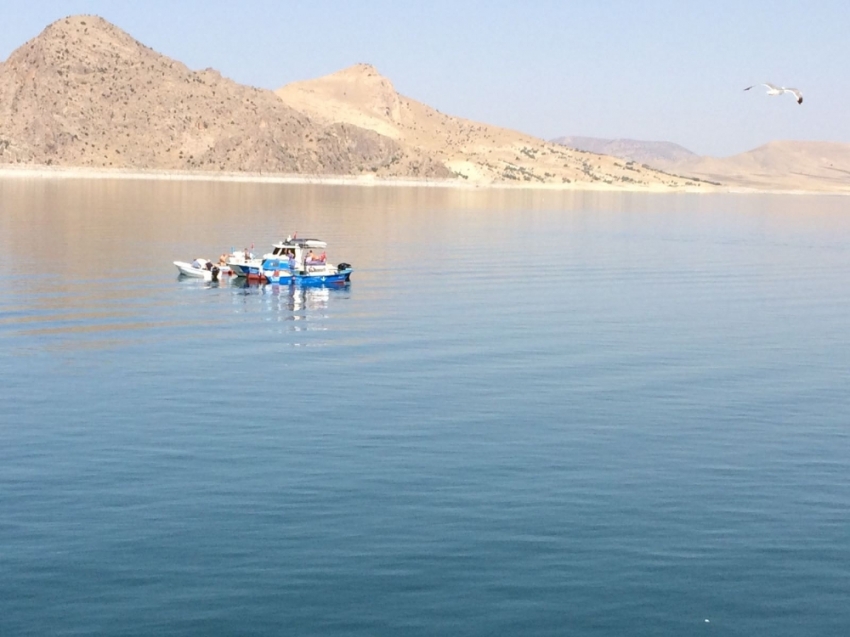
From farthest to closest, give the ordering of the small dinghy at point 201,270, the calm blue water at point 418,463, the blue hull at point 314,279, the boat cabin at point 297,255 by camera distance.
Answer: the boat cabin at point 297,255
the small dinghy at point 201,270
the blue hull at point 314,279
the calm blue water at point 418,463

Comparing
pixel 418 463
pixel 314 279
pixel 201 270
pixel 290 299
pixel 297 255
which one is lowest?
pixel 418 463

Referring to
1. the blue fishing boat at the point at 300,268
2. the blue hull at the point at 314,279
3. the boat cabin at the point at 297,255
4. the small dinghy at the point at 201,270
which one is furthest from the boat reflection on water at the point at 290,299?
the boat cabin at the point at 297,255

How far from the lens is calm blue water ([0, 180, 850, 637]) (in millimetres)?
23094

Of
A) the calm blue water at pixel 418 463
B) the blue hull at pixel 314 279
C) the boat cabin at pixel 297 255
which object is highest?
the boat cabin at pixel 297 255

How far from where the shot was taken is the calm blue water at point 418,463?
23094 mm

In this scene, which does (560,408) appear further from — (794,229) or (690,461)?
(794,229)

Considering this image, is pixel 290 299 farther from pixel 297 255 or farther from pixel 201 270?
pixel 297 255

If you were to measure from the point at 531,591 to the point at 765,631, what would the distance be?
4508mm

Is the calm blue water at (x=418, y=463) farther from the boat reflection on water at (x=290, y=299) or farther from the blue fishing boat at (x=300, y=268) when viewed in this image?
the blue fishing boat at (x=300, y=268)

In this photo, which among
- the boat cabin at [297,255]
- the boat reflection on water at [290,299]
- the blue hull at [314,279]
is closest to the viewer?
the boat reflection on water at [290,299]

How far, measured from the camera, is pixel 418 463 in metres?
32.0

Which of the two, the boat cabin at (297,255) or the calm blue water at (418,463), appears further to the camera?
the boat cabin at (297,255)

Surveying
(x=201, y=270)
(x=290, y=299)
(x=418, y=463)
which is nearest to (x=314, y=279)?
(x=290, y=299)

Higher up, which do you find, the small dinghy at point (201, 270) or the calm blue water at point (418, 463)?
the small dinghy at point (201, 270)
